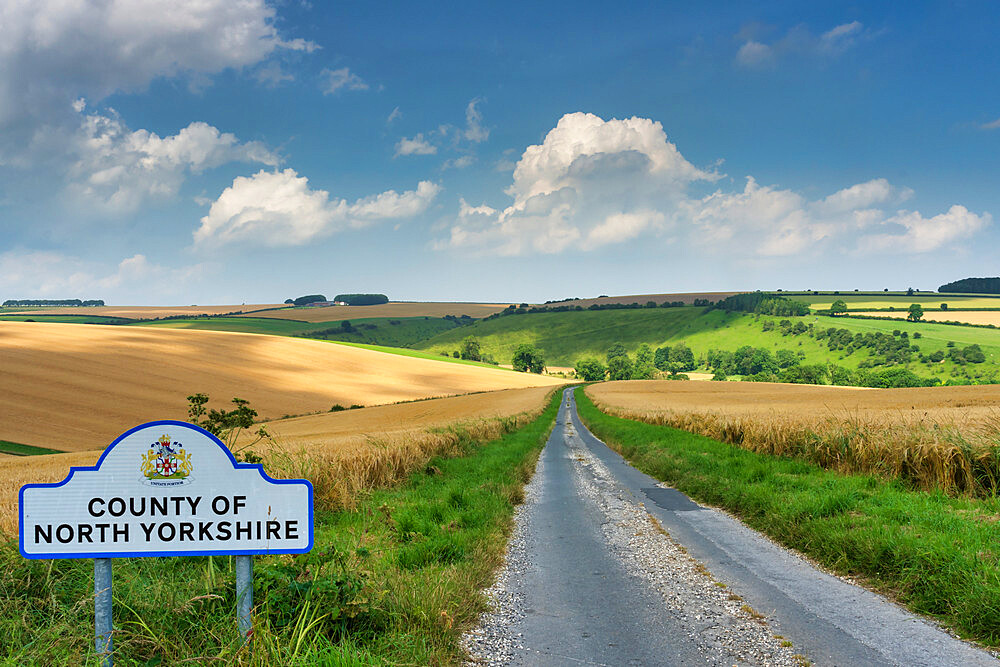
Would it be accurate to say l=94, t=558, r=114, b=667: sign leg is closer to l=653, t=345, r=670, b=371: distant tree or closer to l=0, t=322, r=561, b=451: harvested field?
l=0, t=322, r=561, b=451: harvested field

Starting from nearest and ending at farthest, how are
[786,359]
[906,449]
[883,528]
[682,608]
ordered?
[682,608] → [883,528] → [906,449] → [786,359]

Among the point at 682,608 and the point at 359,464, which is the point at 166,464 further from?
the point at 359,464

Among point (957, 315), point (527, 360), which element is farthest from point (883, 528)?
point (957, 315)

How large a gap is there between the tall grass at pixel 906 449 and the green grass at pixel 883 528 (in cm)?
63

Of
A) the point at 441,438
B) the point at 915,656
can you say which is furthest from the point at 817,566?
the point at 441,438

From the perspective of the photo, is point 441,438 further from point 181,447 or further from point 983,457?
point 181,447

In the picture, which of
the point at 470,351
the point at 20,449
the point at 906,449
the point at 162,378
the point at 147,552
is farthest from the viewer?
the point at 470,351

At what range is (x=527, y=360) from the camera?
174m

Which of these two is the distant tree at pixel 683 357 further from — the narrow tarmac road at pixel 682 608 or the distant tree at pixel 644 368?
the narrow tarmac road at pixel 682 608

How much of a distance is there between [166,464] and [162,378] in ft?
242

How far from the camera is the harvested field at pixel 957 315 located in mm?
164038

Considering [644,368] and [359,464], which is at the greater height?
[359,464]

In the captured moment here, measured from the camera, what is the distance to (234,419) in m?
11.3

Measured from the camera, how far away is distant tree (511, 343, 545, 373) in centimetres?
17362
